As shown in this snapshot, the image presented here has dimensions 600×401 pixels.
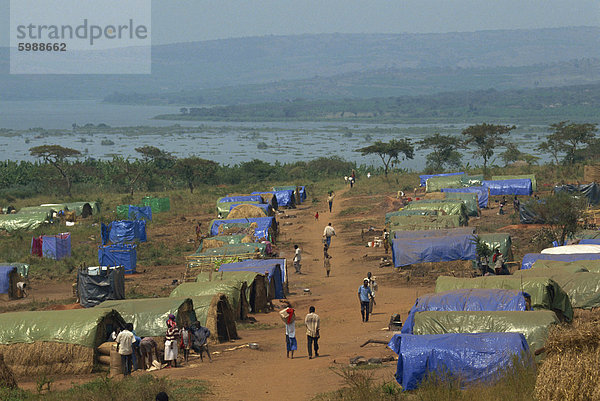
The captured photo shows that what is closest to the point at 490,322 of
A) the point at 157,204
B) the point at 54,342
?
the point at 54,342

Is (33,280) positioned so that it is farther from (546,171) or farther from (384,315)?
(546,171)

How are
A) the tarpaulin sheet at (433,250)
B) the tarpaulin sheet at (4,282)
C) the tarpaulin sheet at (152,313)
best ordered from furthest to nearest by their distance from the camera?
the tarpaulin sheet at (4,282), the tarpaulin sheet at (433,250), the tarpaulin sheet at (152,313)

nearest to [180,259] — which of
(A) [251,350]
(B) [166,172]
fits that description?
(A) [251,350]

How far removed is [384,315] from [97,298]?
7729 millimetres

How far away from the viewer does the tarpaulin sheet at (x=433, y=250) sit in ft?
83.6

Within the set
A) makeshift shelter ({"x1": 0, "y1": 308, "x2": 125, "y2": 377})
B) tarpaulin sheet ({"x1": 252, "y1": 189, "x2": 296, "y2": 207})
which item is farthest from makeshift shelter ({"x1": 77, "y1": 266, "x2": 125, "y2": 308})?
tarpaulin sheet ({"x1": 252, "y1": 189, "x2": 296, "y2": 207})

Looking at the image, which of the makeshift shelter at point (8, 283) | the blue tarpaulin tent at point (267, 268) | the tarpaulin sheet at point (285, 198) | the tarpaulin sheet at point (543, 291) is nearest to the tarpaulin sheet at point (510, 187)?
the tarpaulin sheet at point (285, 198)

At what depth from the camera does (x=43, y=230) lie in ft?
127

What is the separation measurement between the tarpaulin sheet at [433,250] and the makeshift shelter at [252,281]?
5753 millimetres

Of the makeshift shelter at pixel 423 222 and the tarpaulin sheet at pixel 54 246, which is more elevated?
the makeshift shelter at pixel 423 222

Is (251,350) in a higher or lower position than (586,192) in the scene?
lower

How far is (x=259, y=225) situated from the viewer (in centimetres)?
3281

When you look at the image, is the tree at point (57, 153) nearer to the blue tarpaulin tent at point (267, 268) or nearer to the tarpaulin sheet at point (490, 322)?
the blue tarpaulin tent at point (267, 268)

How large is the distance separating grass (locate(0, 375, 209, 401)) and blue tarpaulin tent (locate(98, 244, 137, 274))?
613 inches
